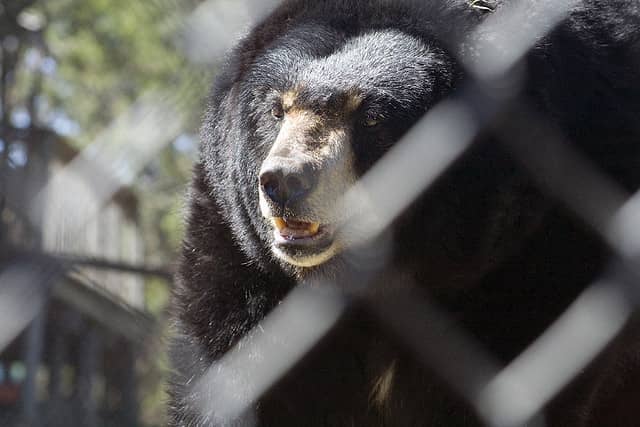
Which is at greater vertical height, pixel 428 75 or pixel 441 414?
pixel 428 75

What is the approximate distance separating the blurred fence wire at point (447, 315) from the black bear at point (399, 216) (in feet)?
0.10

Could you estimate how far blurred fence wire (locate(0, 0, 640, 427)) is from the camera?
274cm

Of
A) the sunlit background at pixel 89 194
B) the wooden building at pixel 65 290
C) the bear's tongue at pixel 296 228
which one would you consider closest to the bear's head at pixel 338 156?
the bear's tongue at pixel 296 228

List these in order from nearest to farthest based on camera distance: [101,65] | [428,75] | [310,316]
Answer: [428,75] < [310,316] < [101,65]

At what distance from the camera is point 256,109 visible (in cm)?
293

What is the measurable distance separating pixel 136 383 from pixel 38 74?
219 inches

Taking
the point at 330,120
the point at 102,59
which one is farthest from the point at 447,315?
the point at 102,59

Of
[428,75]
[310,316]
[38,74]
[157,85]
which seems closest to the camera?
[428,75]

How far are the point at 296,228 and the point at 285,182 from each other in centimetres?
24

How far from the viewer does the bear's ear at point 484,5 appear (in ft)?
9.57

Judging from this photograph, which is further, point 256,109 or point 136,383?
point 136,383

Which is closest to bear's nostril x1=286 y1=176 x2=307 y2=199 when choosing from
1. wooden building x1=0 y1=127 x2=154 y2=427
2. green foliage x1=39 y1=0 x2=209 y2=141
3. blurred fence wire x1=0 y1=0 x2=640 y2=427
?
blurred fence wire x1=0 y1=0 x2=640 y2=427

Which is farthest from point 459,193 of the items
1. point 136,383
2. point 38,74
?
point 136,383

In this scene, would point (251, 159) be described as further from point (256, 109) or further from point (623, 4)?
point (623, 4)
